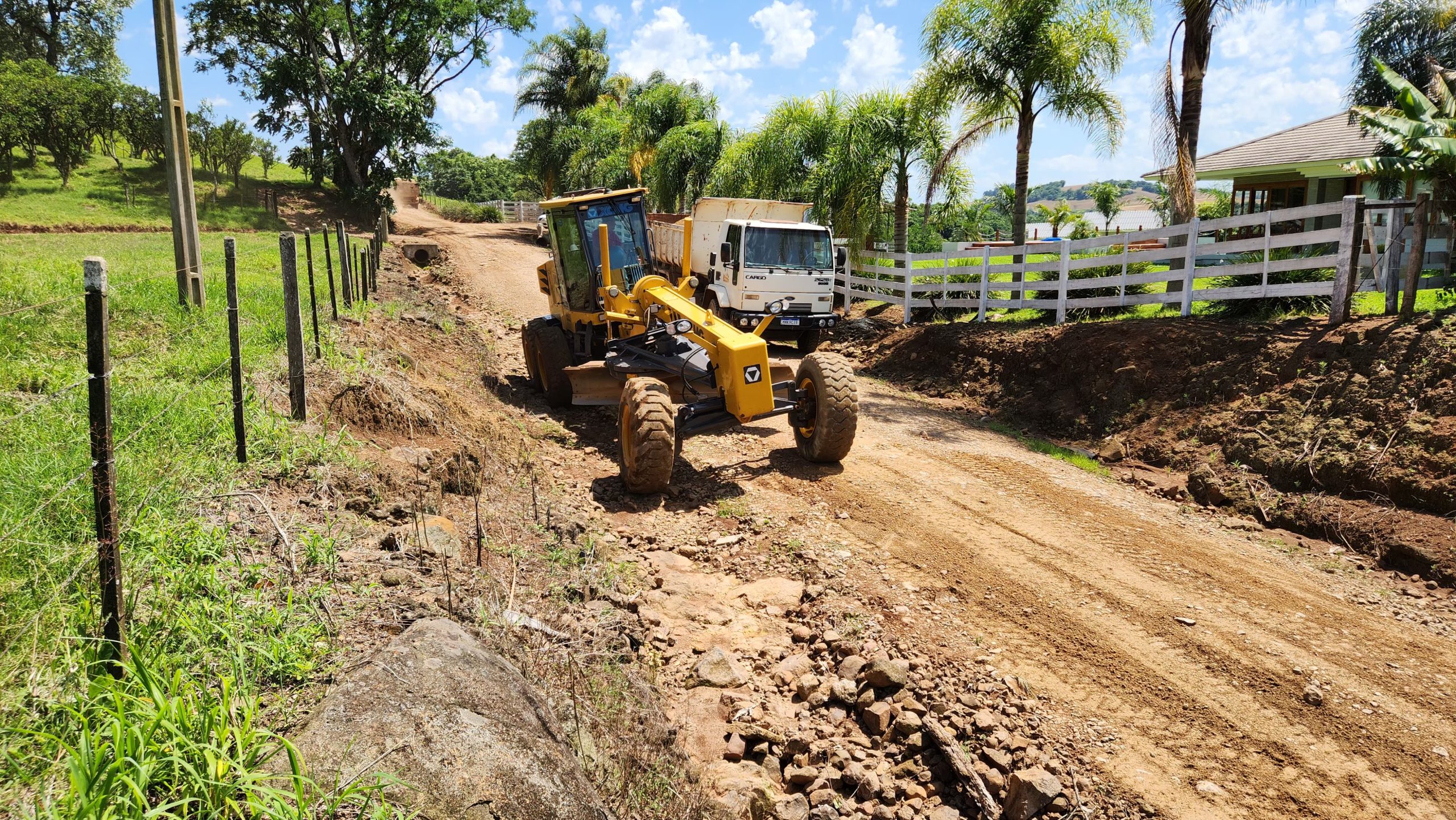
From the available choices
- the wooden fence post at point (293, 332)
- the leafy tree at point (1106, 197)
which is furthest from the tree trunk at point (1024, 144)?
the leafy tree at point (1106, 197)

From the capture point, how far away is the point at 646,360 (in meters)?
8.98

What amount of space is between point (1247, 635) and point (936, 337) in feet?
32.9

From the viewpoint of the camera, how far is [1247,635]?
17.3ft

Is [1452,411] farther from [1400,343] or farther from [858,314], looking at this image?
[858,314]

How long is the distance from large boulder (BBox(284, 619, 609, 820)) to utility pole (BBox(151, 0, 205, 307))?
285 inches

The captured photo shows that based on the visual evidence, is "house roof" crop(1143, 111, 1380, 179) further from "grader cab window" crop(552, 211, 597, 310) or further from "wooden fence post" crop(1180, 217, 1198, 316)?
"grader cab window" crop(552, 211, 597, 310)

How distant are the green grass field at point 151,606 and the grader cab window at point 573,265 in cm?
471

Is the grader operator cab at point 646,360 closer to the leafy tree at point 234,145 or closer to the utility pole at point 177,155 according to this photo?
the utility pole at point 177,155

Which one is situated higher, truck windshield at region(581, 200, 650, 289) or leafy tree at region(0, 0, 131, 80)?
leafy tree at region(0, 0, 131, 80)

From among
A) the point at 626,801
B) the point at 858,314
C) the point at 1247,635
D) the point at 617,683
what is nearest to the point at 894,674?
the point at 617,683

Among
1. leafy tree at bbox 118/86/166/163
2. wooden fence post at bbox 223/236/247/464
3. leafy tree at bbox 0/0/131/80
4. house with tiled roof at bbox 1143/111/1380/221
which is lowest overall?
wooden fence post at bbox 223/236/247/464

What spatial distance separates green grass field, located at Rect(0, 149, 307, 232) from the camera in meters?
27.0

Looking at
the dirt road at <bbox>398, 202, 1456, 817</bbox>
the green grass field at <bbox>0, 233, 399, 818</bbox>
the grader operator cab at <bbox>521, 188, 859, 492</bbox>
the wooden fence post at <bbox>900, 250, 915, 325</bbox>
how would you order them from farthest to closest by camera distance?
the wooden fence post at <bbox>900, 250, 915, 325</bbox> → the grader operator cab at <bbox>521, 188, 859, 492</bbox> → the dirt road at <bbox>398, 202, 1456, 817</bbox> → the green grass field at <bbox>0, 233, 399, 818</bbox>

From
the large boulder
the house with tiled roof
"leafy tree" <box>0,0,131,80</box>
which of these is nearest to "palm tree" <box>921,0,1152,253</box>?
the house with tiled roof
